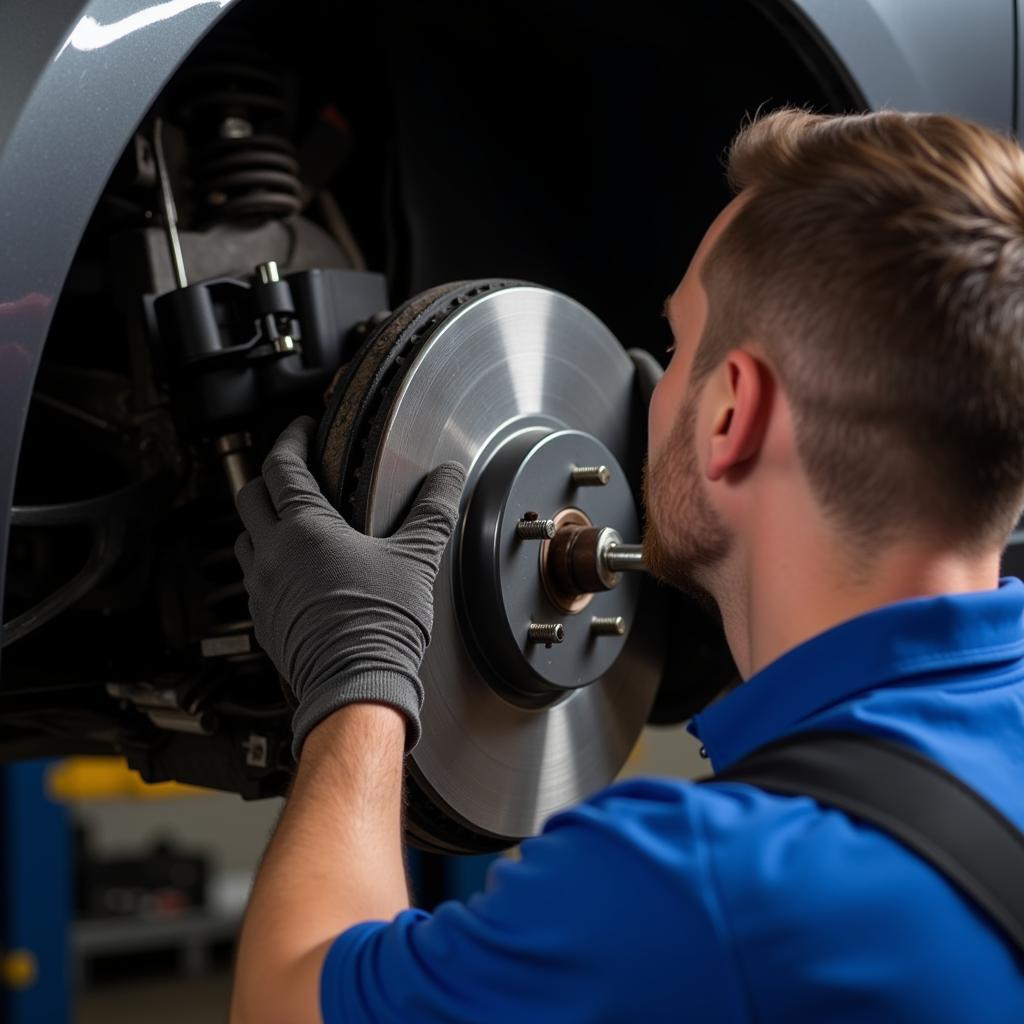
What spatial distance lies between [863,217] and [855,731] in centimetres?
24

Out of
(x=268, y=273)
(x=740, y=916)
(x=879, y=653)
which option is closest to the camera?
(x=740, y=916)

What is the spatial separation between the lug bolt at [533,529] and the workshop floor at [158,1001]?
299cm

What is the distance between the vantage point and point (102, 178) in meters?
0.66

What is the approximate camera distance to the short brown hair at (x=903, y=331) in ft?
2.06

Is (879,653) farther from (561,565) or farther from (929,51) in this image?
(929,51)

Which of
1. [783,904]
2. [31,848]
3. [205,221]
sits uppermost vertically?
[205,221]

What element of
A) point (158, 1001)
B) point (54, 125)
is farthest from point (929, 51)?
point (158, 1001)

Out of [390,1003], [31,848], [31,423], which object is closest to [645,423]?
[31,423]

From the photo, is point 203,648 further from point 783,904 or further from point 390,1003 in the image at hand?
point 783,904

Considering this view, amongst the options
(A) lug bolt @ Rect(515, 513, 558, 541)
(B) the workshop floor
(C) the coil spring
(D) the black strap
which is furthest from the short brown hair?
(B) the workshop floor

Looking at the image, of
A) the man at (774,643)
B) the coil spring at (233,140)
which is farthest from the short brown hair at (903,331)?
the coil spring at (233,140)

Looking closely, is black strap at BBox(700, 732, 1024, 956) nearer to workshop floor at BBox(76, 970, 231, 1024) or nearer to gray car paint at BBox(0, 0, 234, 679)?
gray car paint at BBox(0, 0, 234, 679)

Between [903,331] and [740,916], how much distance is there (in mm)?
269

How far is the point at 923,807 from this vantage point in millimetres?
553
